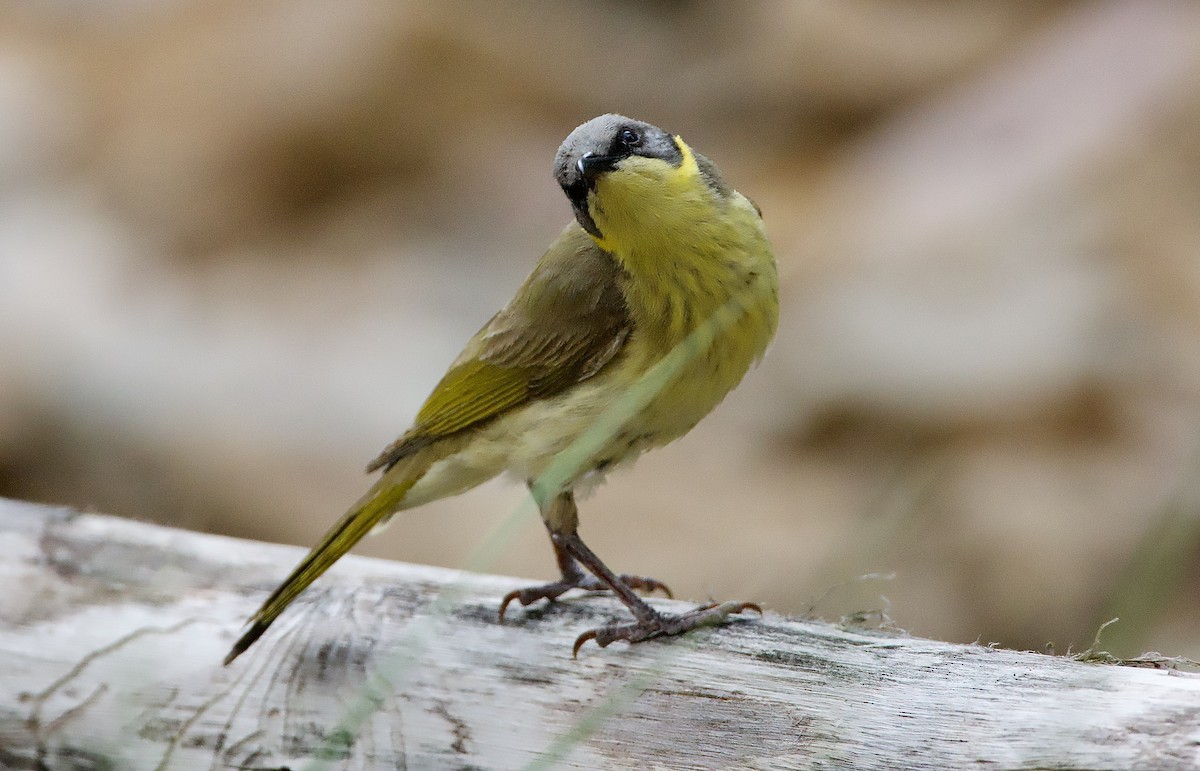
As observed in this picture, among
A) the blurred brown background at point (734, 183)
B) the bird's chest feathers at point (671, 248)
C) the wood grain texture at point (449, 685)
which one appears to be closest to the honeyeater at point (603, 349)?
the bird's chest feathers at point (671, 248)

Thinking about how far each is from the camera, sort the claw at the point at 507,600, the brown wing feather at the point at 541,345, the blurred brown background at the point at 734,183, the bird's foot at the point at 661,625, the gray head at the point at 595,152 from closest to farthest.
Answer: the bird's foot at the point at 661,625, the gray head at the point at 595,152, the claw at the point at 507,600, the brown wing feather at the point at 541,345, the blurred brown background at the point at 734,183

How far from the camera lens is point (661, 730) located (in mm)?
2359

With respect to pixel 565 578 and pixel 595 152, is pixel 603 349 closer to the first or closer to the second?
pixel 595 152

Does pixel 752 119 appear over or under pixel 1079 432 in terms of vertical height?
over

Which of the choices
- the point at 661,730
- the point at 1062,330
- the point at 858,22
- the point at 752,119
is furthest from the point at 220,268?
the point at 661,730

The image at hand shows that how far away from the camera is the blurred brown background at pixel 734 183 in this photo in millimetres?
5926

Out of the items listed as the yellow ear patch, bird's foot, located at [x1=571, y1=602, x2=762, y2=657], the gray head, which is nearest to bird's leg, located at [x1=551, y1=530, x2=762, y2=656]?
bird's foot, located at [x1=571, y1=602, x2=762, y2=657]

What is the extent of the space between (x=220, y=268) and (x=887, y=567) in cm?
450

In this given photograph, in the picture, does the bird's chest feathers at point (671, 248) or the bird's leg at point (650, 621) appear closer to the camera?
the bird's leg at point (650, 621)

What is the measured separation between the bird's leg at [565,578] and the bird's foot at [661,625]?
0.26 metres

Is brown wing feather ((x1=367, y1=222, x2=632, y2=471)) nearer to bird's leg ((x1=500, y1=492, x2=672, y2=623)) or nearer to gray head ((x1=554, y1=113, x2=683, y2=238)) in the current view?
gray head ((x1=554, y1=113, x2=683, y2=238))

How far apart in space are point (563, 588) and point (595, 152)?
1156 millimetres

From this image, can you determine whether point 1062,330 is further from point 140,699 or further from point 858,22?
point 140,699

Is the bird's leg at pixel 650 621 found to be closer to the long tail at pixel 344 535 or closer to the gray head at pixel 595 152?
the long tail at pixel 344 535
